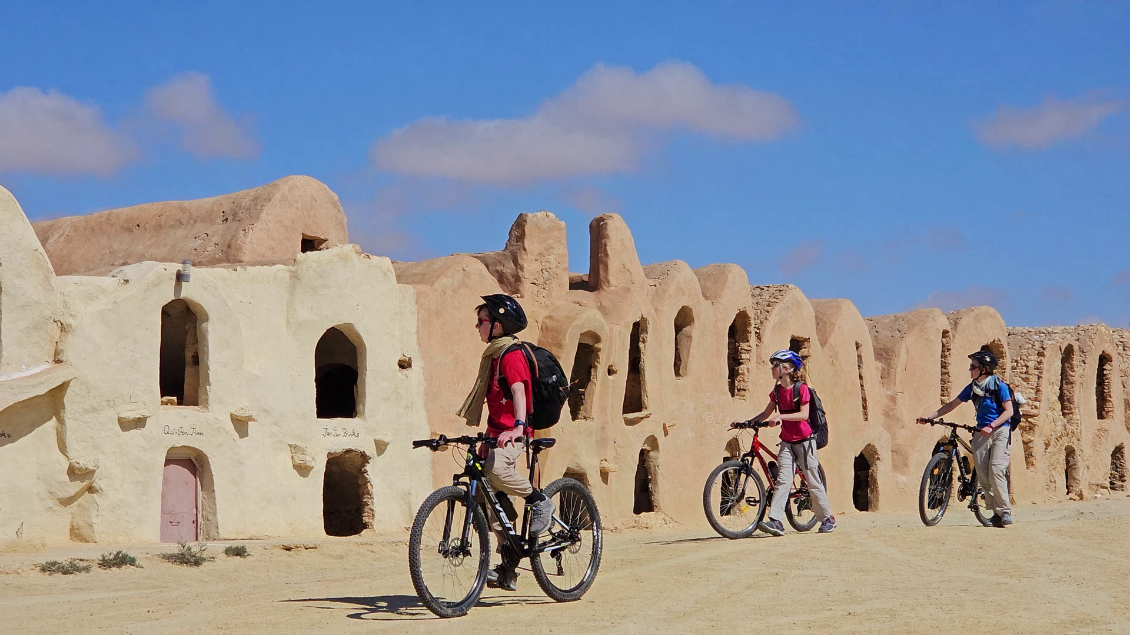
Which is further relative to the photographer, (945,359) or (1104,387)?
(1104,387)

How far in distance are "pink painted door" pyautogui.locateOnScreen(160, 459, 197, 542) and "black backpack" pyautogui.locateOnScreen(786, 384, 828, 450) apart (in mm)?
7094

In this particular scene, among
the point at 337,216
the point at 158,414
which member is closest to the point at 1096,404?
the point at 337,216

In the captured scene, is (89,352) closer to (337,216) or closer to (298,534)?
(298,534)

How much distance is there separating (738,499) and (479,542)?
4.71 m

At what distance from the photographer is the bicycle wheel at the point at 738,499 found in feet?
37.8

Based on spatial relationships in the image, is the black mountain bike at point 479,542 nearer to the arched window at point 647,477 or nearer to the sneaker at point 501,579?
the sneaker at point 501,579

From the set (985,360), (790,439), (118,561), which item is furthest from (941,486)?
(118,561)

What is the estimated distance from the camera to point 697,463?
21.1 m

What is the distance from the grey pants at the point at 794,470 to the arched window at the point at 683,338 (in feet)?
30.6

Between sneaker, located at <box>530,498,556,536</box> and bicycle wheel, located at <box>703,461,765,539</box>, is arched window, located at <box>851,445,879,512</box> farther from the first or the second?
sneaker, located at <box>530,498,556,536</box>

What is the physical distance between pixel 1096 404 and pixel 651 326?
57.8 feet

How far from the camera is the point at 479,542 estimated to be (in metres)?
7.44

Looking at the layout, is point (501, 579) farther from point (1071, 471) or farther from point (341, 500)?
point (1071, 471)

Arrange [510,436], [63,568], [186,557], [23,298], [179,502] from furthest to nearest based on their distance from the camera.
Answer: [179,502] < [23,298] < [186,557] < [63,568] < [510,436]
